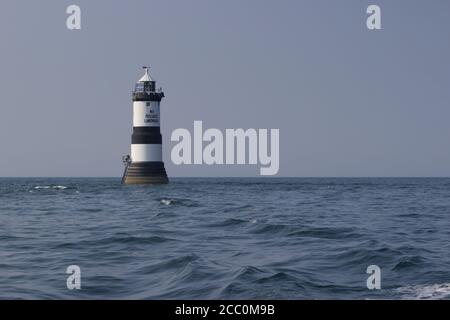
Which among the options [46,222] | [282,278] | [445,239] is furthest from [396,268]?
[46,222]

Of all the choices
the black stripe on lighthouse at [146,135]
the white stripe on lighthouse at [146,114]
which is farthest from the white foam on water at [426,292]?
the white stripe on lighthouse at [146,114]

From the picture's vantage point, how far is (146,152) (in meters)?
69.1

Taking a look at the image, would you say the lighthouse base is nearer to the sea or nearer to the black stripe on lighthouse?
the black stripe on lighthouse

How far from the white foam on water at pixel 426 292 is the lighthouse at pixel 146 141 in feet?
190

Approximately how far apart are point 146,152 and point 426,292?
2313 inches

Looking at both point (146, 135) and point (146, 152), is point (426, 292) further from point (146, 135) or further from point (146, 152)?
point (146, 152)

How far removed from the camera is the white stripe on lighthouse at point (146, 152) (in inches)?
2714

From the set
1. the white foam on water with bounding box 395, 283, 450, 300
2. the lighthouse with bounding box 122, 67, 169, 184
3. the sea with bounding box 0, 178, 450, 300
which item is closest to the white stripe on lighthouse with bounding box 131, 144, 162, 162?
the lighthouse with bounding box 122, 67, 169, 184

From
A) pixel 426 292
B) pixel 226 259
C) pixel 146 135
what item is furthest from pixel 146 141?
pixel 426 292

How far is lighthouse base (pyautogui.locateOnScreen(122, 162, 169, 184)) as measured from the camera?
2719 inches

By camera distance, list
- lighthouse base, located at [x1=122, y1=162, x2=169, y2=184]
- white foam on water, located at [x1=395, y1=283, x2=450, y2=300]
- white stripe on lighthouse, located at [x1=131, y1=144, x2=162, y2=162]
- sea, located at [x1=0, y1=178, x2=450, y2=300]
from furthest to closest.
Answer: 1. lighthouse base, located at [x1=122, y1=162, x2=169, y2=184]
2. white stripe on lighthouse, located at [x1=131, y1=144, x2=162, y2=162]
3. sea, located at [x1=0, y1=178, x2=450, y2=300]
4. white foam on water, located at [x1=395, y1=283, x2=450, y2=300]

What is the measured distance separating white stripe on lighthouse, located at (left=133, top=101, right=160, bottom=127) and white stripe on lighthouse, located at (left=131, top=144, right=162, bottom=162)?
101 inches

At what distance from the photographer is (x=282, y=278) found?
43.9 ft

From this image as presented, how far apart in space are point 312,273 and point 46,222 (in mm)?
17398
